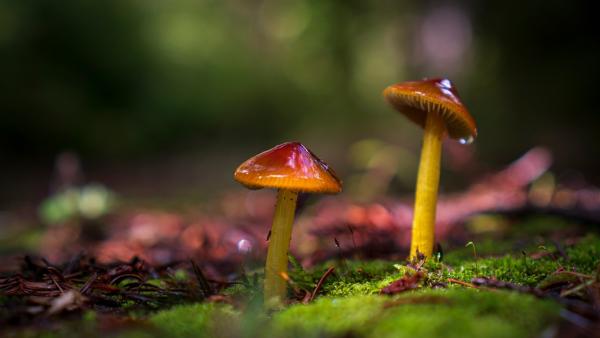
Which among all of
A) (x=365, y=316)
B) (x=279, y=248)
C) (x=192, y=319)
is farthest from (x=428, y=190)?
(x=192, y=319)

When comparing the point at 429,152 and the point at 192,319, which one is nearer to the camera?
the point at 192,319

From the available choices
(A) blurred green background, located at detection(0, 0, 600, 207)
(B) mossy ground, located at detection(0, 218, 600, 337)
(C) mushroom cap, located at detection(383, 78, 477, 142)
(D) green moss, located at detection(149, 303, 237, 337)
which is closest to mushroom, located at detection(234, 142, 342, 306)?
(B) mossy ground, located at detection(0, 218, 600, 337)

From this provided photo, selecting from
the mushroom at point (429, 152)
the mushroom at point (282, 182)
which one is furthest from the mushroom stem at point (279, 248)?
the mushroom at point (429, 152)

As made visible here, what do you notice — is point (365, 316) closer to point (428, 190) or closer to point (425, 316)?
point (425, 316)

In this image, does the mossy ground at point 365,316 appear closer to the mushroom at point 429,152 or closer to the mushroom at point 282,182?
Result: the mushroom at point 282,182

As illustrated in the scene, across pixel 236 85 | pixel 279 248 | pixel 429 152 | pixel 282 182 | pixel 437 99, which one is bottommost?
pixel 279 248
